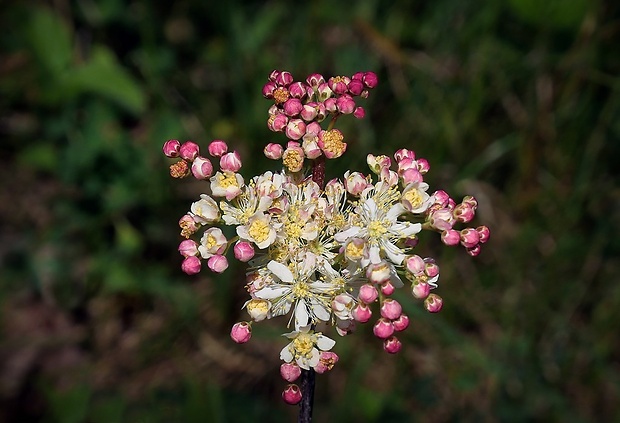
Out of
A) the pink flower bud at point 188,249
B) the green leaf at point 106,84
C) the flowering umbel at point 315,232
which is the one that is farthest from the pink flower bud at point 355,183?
the green leaf at point 106,84

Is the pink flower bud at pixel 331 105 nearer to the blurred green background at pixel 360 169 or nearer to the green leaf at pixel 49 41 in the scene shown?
the blurred green background at pixel 360 169

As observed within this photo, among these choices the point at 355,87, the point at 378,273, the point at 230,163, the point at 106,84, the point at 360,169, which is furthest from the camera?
the point at 106,84

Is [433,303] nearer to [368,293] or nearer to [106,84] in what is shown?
[368,293]

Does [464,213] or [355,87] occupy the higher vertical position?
[355,87]

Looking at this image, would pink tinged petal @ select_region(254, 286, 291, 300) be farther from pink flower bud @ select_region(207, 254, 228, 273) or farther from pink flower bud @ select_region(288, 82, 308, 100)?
pink flower bud @ select_region(288, 82, 308, 100)

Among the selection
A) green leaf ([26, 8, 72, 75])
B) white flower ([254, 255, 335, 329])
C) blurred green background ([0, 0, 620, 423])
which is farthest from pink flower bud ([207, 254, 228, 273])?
green leaf ([26, 8, 72, 75])

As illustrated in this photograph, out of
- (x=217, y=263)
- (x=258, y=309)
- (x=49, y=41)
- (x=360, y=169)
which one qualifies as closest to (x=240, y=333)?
(x=258, y=309)
